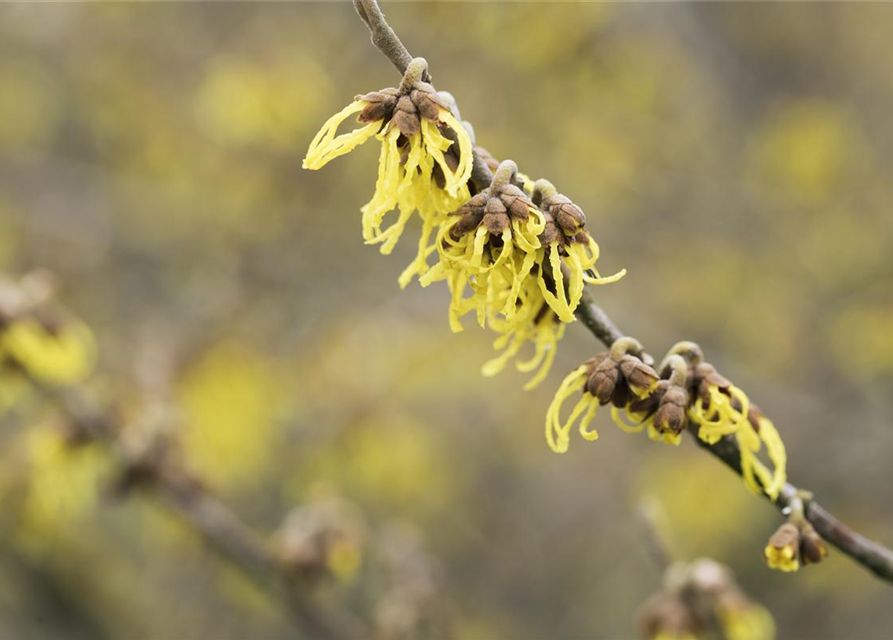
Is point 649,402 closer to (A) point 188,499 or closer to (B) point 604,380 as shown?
(B) point 604,380

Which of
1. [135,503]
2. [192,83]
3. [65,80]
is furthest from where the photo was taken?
[65,80]

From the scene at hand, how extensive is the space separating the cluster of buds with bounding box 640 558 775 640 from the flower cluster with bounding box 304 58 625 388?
0.89 metres

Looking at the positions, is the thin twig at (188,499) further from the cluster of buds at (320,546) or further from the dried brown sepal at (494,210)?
the dried brown sepal at (494,210)

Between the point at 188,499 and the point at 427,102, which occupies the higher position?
the point at 427,102

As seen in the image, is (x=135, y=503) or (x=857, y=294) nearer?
(x=135, y=503)

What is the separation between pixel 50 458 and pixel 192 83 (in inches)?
197

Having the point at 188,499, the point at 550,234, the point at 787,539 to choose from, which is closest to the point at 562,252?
the point at 550,234

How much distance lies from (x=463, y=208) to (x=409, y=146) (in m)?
0.14

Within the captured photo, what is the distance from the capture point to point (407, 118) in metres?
1.38

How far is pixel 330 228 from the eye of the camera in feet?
20.5

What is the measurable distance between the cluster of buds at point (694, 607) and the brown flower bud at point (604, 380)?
2.40 ft

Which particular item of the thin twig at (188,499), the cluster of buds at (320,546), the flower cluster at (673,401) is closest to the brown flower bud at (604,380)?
the flower cluster at (673,401)

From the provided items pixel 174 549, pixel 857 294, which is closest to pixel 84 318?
pixel 174 549

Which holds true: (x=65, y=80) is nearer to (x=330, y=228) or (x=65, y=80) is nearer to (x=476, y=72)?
(x=330, y=228)
